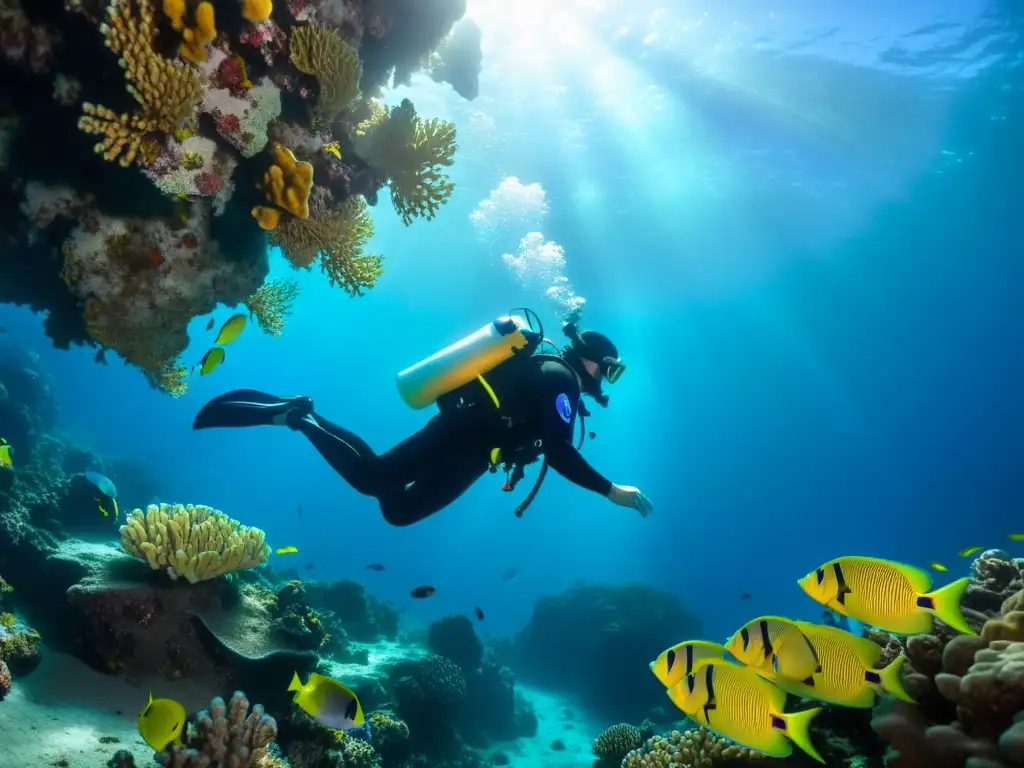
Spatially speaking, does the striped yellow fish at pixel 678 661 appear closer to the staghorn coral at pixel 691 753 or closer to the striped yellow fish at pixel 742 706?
the striped yellow fish at pixel 742 706

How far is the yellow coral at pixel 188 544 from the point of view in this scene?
536 centimetres

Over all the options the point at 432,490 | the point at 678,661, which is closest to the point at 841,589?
the point at 678,661

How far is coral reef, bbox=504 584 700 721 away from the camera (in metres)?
20.1

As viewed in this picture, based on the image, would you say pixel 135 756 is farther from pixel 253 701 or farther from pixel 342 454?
pixel 342 454

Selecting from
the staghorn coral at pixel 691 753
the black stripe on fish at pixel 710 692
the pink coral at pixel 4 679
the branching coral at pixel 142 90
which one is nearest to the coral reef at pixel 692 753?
the staghorn coral at pixel 691 753

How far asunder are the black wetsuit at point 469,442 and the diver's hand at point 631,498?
118 mm

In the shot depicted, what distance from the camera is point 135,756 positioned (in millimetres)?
4199

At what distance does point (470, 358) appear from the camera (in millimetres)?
5738

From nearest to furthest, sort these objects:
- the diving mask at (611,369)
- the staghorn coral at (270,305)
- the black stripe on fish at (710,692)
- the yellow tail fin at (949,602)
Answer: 1. the yellow tail fin at (949,602)
2. the black stripe on fish at (710,692)
3. the diving mask at (611,369)
4. the staghorn coral at (270,305)

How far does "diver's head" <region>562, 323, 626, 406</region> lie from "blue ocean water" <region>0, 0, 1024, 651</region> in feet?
58.2

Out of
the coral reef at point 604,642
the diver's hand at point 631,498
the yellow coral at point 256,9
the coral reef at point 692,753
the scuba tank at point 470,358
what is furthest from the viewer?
the coral reef at point 604,642

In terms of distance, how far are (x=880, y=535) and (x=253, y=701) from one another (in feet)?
328

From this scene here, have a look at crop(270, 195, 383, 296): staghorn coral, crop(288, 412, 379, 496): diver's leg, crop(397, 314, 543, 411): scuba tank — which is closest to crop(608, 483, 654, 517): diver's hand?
crop(397, 314, 543, 411): scuba tank

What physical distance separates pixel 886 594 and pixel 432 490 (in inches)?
186
